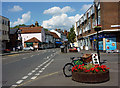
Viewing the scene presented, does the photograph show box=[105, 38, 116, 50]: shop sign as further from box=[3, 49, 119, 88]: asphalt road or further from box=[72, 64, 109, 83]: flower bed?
box=[72, 64, 109, 83]: flower bed

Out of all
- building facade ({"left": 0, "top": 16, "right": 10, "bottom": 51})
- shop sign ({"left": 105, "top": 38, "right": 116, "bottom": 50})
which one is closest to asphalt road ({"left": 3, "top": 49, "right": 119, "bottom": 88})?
shop sign ({"left": 105, "top": 38, "right": 116, "bottom": 50})

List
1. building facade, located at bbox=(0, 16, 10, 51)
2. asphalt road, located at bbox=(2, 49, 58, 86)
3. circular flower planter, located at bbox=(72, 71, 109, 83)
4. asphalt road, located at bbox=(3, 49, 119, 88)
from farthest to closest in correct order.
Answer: building facade, located at bbox=(0, 16, 10, 51)
asphalt road, located at bbox=(2, 49, 58, 86)
asphalt road, located at bbox=(3, 49, 119, 88)
circular flower planter, located at bbox=(72, 71, 109, 83)

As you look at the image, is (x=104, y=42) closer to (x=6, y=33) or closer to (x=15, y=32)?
(x=6, y=33)

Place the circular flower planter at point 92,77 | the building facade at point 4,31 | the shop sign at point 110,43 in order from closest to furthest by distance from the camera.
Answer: the circular flower planter at point 92,77 → the shop sign at point 110,43 → the building facade at point 4,31

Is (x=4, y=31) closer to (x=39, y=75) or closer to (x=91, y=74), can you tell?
(x=39, y=75)

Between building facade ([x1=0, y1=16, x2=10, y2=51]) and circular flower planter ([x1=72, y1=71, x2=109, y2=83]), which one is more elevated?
building facade ([x1=0, y1=16, x2=10, y2=51])

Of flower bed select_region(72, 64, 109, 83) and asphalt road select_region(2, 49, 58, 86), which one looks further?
asphalt road select_region(2, 49, 58, 86)

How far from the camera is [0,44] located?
147 ft

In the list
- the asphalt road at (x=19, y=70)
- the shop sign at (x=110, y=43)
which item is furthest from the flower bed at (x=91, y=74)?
the shop sign at (x=110, y=43)

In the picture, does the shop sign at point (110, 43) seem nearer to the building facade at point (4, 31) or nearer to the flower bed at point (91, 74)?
the flower bed at point (91, 74)

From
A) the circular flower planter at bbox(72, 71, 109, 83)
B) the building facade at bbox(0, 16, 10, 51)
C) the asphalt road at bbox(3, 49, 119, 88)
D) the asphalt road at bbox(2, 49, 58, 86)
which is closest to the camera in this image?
the circular flower planter at bbox(72, 71, 109, 83)

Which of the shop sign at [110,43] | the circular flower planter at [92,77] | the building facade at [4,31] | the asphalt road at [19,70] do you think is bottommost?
the asphalt road at [19,70]

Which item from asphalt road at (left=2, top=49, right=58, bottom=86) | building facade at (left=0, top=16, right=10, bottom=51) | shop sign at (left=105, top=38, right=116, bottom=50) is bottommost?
asphalt road at (left=2, top=49, right=58, bottom=86)

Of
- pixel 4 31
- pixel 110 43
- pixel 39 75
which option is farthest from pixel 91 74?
pixel 4 31
